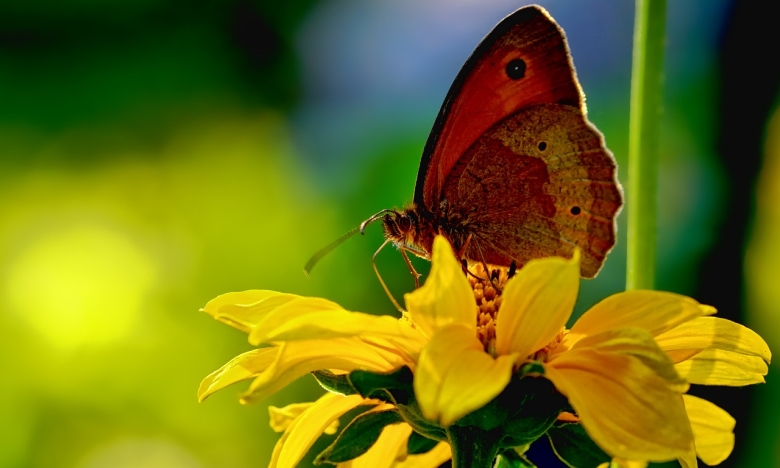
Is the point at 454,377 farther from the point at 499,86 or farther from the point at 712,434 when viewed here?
the point at 499,86

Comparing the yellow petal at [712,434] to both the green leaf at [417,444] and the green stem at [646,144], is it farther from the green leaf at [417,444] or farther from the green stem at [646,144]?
the green leaf at [417,444]

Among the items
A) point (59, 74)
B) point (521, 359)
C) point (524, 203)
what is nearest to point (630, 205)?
point (521, 359)

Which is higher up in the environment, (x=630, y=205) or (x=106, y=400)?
(x=630, y=205)

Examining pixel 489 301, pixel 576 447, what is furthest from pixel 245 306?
pixel 576 447

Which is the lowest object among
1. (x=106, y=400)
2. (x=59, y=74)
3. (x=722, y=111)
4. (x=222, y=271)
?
(x=106, y=400)

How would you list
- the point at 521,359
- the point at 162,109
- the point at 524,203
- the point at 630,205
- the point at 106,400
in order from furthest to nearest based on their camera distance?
the point at 162,109, the point at 106,400, the point at 524,203, the point at 630,205, the point at 521,359

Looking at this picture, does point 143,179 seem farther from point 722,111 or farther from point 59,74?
point 722,111

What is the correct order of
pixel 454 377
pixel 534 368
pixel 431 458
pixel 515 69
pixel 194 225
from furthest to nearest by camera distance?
pixel 194 225, pixel 515 69, pixel 431 458, pixel 534 368, pixel 454 377

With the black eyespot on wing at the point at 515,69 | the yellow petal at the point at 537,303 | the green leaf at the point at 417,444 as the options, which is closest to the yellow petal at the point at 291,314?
the yellow petal at the point at 537,303
